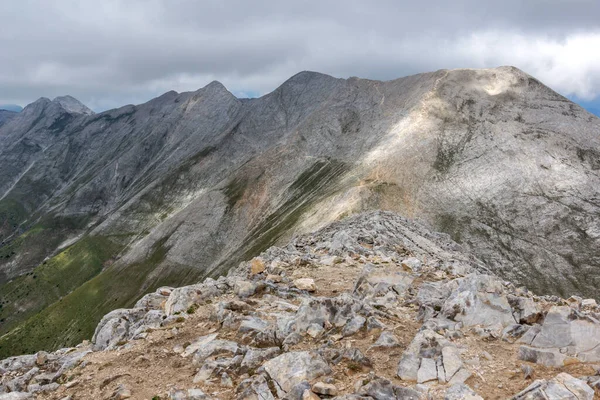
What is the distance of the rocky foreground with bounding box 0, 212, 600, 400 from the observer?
1230 cm

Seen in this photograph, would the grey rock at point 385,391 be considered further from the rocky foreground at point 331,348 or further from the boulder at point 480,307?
the boulder at point 480,307

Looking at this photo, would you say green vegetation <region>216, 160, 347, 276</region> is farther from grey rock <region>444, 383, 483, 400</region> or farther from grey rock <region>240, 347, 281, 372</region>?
grey rock <region>444, 383, 483, 400</region>

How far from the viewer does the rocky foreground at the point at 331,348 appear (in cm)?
1230

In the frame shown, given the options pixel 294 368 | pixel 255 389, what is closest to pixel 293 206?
pixel 294 368

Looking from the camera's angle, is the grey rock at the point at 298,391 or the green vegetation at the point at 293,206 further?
the green vegetation at the point at 293,206

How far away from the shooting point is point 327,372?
13.3 m

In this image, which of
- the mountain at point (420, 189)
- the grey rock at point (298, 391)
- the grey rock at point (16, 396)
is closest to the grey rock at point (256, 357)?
the grey rock at point (298, 391)

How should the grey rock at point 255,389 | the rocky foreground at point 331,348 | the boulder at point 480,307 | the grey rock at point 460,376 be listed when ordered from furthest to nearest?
1. the boulder at point 480,307
2. the grey rock at point 255,389
3. the rocky foreground at point 331,348
4. the grey rock at point 460,376

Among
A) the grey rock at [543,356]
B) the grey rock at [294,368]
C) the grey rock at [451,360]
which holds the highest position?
the grey rock at [294,368]

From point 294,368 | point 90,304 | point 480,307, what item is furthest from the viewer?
point 90,304

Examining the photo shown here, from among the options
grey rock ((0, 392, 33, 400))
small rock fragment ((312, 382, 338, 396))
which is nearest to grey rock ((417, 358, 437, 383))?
small rock fragment ((312, 382, 338, 396))

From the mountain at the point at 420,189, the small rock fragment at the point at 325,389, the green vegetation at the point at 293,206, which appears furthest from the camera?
the green vegetation at the point at 293,206

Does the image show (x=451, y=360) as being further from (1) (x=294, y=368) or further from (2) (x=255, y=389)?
(2) (x=255, y=389)

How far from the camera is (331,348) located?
576 inches
